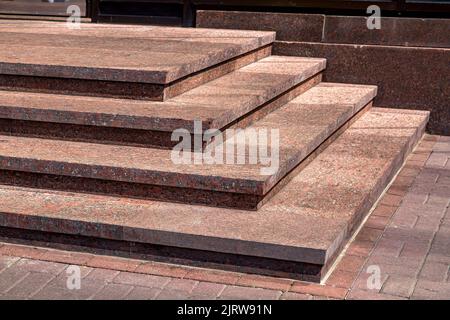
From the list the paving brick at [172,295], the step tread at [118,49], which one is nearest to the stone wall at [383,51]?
the step tread at [118,49]

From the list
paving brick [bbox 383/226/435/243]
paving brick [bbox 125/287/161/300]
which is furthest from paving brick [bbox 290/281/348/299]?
paving brick [bbox 383/226/435/243]

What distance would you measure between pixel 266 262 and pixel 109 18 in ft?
19.1

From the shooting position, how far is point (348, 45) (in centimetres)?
938

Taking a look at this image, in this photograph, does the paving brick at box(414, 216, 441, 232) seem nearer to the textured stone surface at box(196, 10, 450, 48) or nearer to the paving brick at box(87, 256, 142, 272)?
the paving brick at box(87, 256, 142, 272)

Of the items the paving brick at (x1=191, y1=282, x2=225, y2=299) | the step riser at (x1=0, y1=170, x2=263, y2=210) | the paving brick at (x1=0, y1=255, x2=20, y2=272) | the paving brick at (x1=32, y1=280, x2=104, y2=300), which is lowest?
the paving brick at (x1=191, y1=282, x2=225, y2=299)

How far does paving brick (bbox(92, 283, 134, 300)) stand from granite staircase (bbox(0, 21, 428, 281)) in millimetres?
433

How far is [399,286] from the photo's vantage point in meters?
5.18

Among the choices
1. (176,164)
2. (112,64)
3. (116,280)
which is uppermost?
(112,64)

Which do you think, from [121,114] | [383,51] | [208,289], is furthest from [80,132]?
[383,51]

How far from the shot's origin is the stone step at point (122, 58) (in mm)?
6848

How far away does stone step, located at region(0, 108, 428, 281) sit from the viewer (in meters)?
5.28

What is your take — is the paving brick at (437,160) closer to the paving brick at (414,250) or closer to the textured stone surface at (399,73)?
the textured stone surface at (399,73)

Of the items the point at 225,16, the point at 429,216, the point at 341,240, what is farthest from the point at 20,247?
the point at 225,16

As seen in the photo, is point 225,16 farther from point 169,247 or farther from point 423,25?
point 169,247
